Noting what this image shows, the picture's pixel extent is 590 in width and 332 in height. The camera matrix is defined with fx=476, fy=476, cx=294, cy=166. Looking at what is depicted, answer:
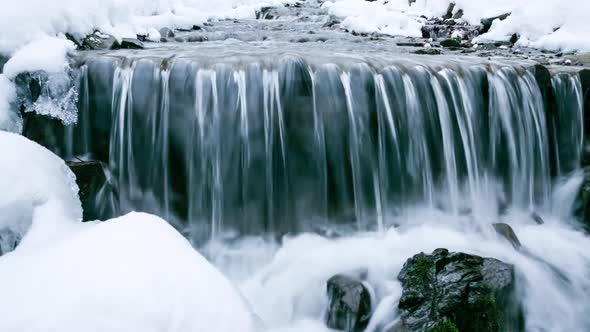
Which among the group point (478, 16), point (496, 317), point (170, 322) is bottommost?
point (496, 317)

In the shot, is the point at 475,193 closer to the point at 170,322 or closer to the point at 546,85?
the point at 546,85

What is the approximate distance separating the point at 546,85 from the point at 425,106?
1.64 meters

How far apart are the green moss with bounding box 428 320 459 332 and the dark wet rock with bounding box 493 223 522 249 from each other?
6.14ft

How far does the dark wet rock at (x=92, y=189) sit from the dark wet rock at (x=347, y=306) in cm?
229

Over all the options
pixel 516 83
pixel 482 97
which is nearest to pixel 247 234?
pixel 482 97

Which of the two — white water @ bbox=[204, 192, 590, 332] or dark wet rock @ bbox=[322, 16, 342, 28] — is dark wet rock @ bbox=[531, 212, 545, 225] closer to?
white water @ bbox=[204, 192, 590, 332]

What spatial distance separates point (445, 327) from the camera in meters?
3.18

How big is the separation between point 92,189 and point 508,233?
405 cm

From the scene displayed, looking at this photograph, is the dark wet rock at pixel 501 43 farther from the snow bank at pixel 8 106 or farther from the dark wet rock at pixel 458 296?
the snow bank at pixel 8 106

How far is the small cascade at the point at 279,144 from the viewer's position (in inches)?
197

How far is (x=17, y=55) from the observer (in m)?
4.61

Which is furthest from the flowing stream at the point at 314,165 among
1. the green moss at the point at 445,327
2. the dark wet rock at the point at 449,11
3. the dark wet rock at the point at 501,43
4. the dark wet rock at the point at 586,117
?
the dark wet rock at the point at 449,11

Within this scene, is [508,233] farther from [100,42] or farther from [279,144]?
[100,42]

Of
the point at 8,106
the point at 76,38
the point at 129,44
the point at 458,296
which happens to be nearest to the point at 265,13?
the point at 129,44
